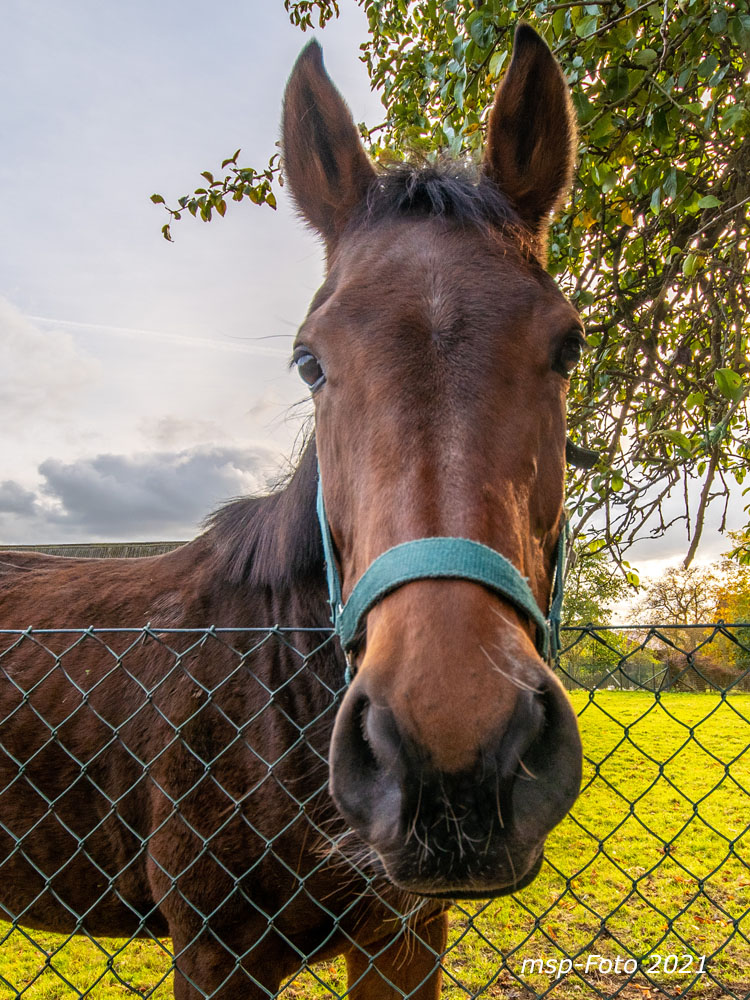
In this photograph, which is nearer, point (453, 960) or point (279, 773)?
point (279, 773)

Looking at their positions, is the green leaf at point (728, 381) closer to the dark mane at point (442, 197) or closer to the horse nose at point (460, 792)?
the dark mane at point (442, 197)

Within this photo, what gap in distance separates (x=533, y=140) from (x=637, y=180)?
1353mm

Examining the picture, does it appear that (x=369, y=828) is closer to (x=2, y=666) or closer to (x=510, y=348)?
(x=510, y=348)

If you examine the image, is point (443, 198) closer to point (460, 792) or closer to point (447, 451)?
point (447, 451)

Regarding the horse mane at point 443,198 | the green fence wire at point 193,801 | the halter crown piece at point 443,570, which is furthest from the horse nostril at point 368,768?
the horse mane at point 443,198

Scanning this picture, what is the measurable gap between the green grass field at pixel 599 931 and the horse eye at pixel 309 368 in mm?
1252

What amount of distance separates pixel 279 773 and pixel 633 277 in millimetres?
3924

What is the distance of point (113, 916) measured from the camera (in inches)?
93.5

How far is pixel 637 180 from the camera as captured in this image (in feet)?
10.2

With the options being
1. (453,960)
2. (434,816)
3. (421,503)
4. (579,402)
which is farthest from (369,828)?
(453,960)

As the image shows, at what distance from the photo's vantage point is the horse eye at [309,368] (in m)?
1.79

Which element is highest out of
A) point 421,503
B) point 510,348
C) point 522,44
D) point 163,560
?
point 522,44

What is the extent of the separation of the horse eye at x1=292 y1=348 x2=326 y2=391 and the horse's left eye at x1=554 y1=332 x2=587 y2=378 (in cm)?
66

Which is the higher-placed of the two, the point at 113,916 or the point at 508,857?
the point at 508,857
